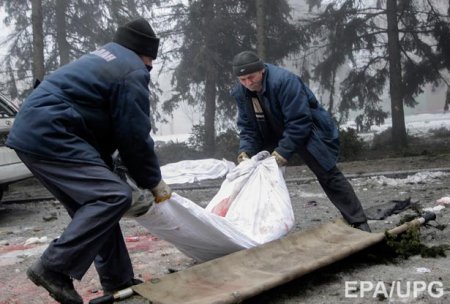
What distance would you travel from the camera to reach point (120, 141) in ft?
9.09

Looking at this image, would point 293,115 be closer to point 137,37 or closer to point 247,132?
point 247,132

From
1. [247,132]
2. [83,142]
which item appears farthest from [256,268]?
[247,132]

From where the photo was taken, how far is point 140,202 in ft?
9.71

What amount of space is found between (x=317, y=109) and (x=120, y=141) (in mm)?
2056

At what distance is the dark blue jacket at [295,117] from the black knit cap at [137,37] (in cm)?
142

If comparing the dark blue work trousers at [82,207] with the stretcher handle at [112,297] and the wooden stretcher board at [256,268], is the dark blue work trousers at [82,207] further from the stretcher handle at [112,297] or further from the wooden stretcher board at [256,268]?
the wooden stretcher board at [256,268]

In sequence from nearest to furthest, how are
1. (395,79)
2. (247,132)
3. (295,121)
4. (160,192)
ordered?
(160,192) < (295,121) < (247,132) < (395,79)

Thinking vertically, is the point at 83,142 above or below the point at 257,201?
above

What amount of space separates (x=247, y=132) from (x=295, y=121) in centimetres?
65

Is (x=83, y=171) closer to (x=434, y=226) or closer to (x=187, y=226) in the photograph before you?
(x=187, y=226)

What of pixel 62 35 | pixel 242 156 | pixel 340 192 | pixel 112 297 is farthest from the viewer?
pixel 62 35

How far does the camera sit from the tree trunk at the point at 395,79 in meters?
14.6

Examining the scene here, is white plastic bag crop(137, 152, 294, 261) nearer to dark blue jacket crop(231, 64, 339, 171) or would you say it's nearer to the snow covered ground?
dark blue jacket crop(231, 64, 339, 171)

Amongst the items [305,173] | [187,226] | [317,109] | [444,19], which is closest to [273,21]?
[444,19]
